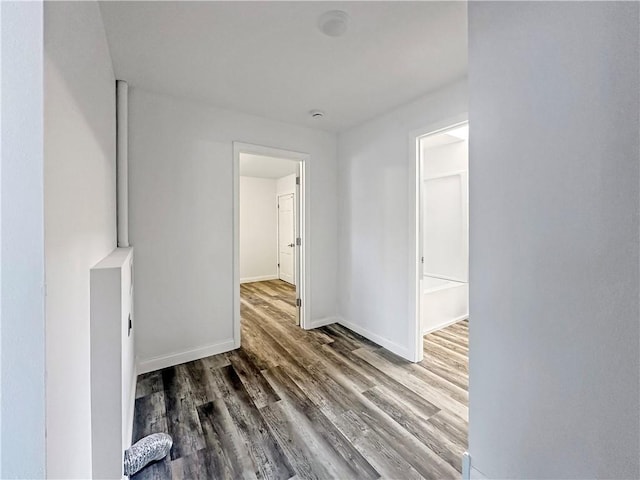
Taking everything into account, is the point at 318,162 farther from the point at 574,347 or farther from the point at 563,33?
the point at 574,347

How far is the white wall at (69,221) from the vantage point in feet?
2.11

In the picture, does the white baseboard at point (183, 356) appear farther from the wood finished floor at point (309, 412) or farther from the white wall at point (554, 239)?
the white wall at point (554, 239)

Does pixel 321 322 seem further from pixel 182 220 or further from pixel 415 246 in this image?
pixel 182 220

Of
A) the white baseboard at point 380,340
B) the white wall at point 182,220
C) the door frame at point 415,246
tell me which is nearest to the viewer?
the white wall at point 182,220

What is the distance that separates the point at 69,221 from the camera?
31.8 inches

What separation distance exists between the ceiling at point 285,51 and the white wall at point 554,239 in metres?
0.46

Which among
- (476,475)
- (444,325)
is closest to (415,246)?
(444,325)

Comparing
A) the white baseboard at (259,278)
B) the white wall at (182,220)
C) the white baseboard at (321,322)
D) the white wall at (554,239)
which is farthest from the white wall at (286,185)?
the white wall at (554,239)

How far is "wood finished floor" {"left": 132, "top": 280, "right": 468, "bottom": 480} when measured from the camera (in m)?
1.42

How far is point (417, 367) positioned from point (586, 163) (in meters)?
2.06

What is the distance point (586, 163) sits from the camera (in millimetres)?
905

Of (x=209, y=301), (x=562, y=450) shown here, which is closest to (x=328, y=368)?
(x=209, y=301)

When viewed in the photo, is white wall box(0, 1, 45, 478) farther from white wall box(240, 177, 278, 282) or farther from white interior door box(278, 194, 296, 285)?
white wall box(240, 177, 278, 282)

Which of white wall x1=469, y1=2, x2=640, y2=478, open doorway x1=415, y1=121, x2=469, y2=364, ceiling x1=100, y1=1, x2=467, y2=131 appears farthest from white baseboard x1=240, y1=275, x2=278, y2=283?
white wall x1=469, y1=2, x2=640, y2=478
